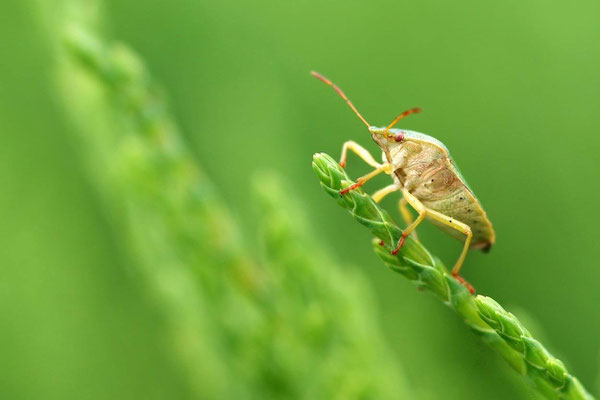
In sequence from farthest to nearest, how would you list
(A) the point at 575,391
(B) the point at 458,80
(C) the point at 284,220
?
(B) the point at 458,80 < (C) the point at 284,220 < (A) the point at 575,391

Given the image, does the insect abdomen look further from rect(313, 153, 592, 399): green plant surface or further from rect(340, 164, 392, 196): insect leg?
rect(313, 153, 592, 399): green plant surface

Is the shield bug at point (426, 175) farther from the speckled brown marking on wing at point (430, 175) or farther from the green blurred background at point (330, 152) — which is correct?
the green blurred background at point (330, 152)

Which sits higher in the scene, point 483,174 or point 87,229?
point 87,229

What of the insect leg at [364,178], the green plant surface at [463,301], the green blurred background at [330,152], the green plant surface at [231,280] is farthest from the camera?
the green blurred background at [330,152]

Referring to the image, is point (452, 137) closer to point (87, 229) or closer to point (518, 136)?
point (518, 136)

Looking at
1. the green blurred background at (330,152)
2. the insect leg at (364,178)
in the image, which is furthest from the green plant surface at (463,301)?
the green blurred background at (330,152)

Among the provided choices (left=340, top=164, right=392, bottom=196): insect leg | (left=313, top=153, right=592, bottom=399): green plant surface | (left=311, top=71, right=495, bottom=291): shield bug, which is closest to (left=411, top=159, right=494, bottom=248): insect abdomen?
(left=311, top=71, right=495, bottom=291): shield bug

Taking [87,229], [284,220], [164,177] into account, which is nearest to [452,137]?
[284,220]
